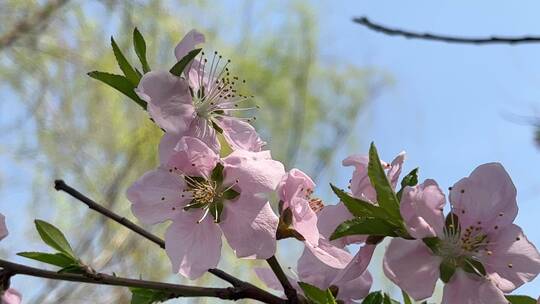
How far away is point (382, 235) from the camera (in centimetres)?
54

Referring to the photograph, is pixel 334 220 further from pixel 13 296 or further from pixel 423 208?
pixel 13 296

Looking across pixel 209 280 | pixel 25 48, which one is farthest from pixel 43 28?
pixel 209 280

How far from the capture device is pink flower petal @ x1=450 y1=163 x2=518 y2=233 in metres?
0.58

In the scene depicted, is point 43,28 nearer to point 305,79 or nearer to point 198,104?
point 305,79

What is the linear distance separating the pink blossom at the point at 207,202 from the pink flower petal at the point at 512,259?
0.18 metres

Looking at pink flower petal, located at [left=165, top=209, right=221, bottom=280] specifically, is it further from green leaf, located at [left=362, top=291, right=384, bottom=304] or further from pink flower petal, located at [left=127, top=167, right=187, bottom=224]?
green leaf, located at [left=362, top=291, right=384, bottom=304]

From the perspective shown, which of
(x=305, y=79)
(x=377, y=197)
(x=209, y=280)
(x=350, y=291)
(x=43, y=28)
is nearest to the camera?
(x=377, y=197)

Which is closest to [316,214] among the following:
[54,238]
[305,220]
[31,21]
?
[305,220]

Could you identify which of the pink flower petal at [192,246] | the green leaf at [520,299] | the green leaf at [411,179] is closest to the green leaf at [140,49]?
the pink flower petal at [192,246]

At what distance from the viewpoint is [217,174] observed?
0.63m

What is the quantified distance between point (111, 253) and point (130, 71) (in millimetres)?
2843

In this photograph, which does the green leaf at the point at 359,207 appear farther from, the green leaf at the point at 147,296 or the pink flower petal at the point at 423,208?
the green leaf at the point at 147,296

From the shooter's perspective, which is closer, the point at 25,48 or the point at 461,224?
the point at 461,224

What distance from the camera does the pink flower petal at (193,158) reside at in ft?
1.94
